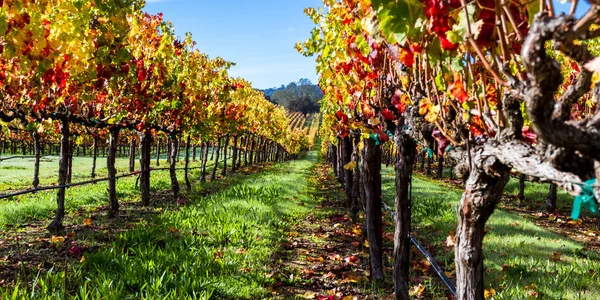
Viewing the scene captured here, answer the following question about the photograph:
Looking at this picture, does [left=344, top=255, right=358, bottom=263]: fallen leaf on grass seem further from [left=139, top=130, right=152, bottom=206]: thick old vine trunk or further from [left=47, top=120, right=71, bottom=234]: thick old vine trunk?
[left=139, top=130, right=152, bottom=206]: thick old vine trunk

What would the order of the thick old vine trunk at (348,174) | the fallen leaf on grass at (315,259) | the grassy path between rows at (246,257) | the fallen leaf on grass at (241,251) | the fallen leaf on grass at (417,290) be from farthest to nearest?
the thick old vine trunk at (348,174)
the fallen leaf on grass at (315,259)
the fallen leaf on grass at (241,251)
the fallen leaf on grass at (417,290)
the grassy path between rows at (246,257)

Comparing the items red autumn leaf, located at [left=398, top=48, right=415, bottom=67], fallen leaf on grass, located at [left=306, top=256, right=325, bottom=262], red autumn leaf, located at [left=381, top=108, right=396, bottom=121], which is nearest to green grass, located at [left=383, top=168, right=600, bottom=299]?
fallen leaf on grass, located at [left=306, top=256, right=325, bottom=262]

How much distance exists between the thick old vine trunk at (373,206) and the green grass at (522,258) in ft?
2.88

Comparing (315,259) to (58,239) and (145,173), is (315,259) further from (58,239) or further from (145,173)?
(145,173)

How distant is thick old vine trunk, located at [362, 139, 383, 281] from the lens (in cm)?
600

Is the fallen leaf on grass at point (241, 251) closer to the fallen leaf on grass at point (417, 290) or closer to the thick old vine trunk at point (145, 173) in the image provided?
the fallen leaf on grass at point (417, 290)

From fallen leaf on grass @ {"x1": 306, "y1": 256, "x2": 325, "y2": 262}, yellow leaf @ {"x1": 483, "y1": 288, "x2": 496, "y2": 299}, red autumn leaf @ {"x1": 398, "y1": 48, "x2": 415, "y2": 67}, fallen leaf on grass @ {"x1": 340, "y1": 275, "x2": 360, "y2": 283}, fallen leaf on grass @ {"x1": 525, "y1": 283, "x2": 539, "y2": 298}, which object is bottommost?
fallen leaf on grass @ {"x1": 340, "y1": 275, "x2": 360, "y2": 283}

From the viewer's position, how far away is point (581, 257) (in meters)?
6.83

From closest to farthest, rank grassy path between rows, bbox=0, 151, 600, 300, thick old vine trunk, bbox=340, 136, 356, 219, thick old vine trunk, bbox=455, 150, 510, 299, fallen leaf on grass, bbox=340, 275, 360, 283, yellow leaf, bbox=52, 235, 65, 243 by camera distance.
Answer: thick old vine trunk, bbox=455, 150, 510, 299 → grassy path between rows, bbox=0, 151, 600, 300 → fallen leaf on grass, bbox=340, 275, 360, 283 → yellow leaf, bbox=52, 235, 65, 243 → thick old vine trunk, bbox=340, 136, 356, 219

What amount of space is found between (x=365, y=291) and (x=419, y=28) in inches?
171

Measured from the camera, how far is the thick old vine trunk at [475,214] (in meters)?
2.34

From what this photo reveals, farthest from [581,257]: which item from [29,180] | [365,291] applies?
[29,180]

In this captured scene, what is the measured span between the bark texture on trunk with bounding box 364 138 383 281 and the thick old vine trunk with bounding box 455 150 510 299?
3.29 metres

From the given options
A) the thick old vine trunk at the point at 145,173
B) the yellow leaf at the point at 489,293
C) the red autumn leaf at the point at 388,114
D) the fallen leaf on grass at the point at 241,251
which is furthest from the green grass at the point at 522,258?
the thick old vine trunk at the point at 145,173
